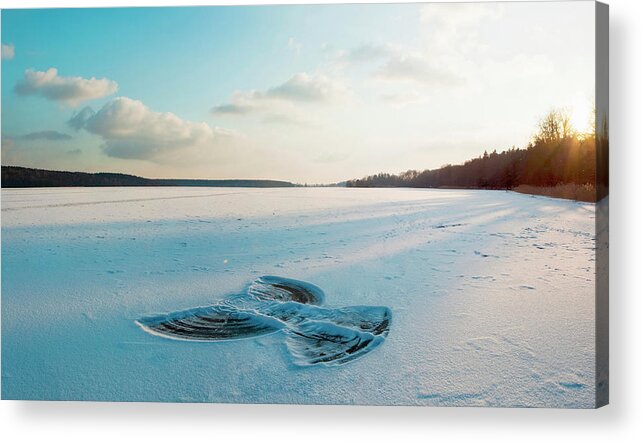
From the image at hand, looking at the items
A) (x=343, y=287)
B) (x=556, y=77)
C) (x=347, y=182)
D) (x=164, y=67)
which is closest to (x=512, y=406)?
(x=343, y=287)

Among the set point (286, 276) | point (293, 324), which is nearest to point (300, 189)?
point (286, 276)

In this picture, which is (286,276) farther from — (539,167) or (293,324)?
(539,167)

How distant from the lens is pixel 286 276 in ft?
11.0

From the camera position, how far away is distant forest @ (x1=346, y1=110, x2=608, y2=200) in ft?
8.56

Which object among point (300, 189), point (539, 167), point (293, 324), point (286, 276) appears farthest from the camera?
point (300, 189)

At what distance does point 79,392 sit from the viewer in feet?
8.52

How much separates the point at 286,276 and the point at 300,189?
0.88 meters

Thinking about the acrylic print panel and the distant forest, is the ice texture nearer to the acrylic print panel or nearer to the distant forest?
the acrylic print panel

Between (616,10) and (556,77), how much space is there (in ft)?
1.92

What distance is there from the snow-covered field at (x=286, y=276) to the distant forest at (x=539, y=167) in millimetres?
188

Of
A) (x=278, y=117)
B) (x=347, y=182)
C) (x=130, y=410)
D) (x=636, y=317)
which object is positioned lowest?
(x=130, y=410)

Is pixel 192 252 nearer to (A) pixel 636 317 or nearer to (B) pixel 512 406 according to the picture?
(B) pixel 512 406

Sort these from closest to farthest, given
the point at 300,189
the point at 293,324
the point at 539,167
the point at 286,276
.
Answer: the point at 293,324
the point at 539,167
the point at 286,276
the point at 300,189

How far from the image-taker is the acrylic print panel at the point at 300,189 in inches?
98.8
